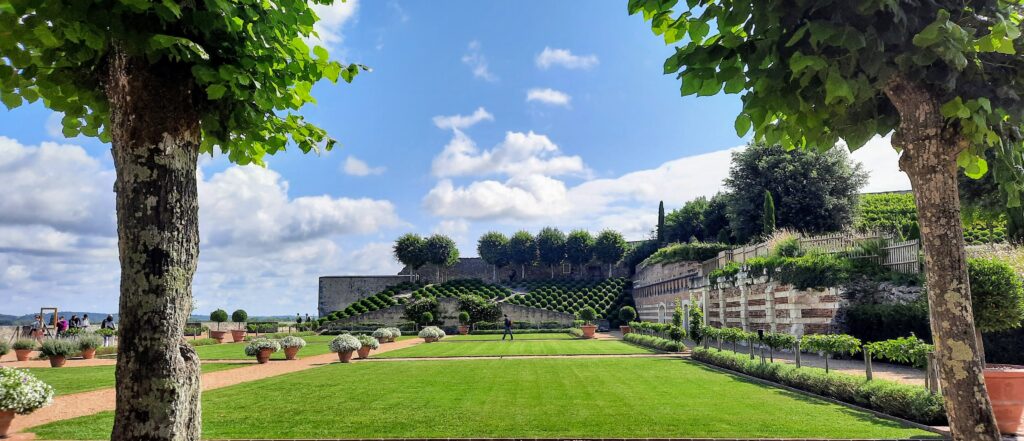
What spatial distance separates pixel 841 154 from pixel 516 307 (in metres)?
26.2

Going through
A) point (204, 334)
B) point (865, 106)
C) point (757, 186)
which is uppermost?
point (757, 186)

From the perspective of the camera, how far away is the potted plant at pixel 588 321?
36.5 metres

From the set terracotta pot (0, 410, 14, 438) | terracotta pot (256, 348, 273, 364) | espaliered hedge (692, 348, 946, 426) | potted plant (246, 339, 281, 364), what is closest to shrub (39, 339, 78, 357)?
potted plant (246, 339, 281, 364)

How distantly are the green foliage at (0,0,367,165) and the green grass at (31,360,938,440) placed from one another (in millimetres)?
5352

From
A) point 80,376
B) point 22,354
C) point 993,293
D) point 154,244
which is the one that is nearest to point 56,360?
point 22,354

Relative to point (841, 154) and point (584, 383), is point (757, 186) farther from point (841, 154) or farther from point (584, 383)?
point (584, 383)

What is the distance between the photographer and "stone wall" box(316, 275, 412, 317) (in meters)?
62.7

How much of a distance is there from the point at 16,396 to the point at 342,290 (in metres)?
54.9

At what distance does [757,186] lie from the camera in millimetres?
38812

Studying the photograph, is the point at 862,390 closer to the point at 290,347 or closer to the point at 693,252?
the point at 290,347

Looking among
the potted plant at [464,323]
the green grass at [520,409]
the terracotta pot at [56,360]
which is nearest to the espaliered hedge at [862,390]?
the green grass at [520,409]

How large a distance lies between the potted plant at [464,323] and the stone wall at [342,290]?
20.6 meters

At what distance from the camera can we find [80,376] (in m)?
17.0

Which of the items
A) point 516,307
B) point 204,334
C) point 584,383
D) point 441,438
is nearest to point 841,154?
point 516,307
